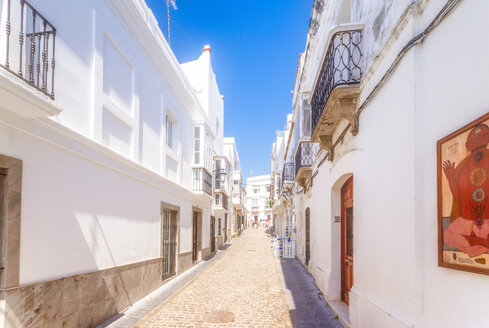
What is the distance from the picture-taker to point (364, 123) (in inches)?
196

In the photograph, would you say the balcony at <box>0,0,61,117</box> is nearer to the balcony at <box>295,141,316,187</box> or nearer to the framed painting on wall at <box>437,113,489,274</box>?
the framed painting on wall at <box>437,113,489,274</box>

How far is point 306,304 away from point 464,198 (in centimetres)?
533

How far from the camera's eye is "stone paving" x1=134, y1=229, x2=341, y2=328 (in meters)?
5.84

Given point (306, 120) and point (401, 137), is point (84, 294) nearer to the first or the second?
point (401, 137)

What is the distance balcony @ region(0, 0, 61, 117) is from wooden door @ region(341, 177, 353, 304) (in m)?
5.44

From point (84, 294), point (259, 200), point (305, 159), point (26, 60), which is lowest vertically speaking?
point (259, 200)

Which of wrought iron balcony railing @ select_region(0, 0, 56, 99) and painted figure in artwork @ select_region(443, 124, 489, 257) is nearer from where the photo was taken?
painted figure in artwork @ select_region(443, 124, 489, 257)

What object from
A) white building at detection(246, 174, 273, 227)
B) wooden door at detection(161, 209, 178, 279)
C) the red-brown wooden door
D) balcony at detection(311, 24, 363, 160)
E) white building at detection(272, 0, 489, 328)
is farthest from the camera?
white building at detection(246, 174, 273, 227)

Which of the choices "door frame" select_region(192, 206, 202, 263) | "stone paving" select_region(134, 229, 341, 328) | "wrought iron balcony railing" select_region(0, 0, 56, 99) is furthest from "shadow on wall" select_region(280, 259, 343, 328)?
"wrought iron balcony railing" select_region(0, 0, 56, 99)

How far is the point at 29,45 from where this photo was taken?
4062mm

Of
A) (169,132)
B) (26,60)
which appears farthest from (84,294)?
(169,132)

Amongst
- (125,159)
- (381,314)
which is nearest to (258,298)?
(381,314)

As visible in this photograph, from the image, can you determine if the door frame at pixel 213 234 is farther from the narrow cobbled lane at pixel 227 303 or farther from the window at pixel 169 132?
the window at pixel 169 132

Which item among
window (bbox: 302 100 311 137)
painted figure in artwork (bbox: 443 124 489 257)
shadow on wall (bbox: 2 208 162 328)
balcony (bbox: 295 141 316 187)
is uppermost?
window (bbox: 302 100 311 137)
